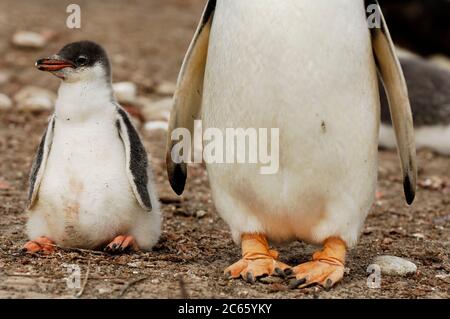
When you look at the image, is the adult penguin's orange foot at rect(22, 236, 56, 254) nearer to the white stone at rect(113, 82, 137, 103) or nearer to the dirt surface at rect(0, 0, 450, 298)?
the dirt surface at rect(0, 0, 450, 298)

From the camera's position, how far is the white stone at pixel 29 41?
891 cm

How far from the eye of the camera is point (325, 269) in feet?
12.3

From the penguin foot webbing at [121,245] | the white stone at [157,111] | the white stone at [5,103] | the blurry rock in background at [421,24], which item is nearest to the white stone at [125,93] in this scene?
the white stone at [157,111]

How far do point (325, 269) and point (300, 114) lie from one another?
65 centimetres

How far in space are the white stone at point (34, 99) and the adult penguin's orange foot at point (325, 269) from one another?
415cm

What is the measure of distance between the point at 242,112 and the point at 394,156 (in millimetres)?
3843

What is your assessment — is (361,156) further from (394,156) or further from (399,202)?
(394,156)

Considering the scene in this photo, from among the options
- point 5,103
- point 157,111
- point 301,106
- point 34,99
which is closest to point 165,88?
point 157,111

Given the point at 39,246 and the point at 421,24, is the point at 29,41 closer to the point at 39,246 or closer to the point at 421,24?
the point at 421,24

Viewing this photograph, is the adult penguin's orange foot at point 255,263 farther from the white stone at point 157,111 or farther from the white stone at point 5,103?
the white stone at point 5,103

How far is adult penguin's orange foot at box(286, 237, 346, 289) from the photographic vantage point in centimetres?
367

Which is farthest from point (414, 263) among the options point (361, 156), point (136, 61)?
point (136, 61)

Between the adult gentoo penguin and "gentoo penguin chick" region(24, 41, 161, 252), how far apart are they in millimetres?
379

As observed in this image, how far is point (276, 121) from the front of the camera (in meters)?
3.66
